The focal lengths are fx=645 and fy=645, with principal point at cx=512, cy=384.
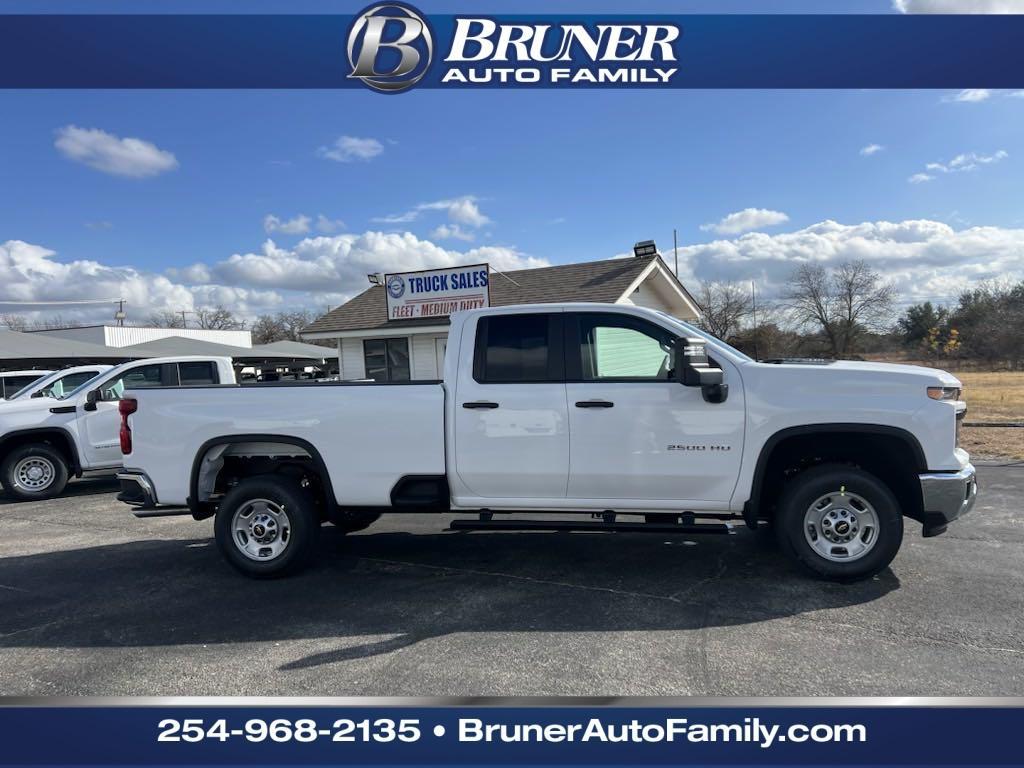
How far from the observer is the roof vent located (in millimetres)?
17344

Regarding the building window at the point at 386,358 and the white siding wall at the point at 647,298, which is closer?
the white siding wall at the point at 647,298

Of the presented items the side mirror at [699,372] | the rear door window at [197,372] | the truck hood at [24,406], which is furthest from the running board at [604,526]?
the truck hood at [24,406]

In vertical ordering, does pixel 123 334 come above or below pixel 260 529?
above

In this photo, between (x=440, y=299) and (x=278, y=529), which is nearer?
(x=278, y=529)

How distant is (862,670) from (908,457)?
5.74 ft

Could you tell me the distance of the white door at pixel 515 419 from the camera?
473 centimetres

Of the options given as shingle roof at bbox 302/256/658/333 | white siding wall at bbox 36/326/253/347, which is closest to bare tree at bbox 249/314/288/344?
white siding wall at bbox 36/326/253/347

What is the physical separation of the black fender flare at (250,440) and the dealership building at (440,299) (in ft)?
37.6

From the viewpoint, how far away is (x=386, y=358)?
18.5m

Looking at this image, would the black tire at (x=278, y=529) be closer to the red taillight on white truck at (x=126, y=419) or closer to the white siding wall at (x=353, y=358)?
the red taillight on white truck at (x=126, y=419)

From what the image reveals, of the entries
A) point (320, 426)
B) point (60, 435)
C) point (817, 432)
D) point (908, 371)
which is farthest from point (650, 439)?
point (60, 435)

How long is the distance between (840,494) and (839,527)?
24 cm

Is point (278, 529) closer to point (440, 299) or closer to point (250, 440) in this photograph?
point (250, 440)

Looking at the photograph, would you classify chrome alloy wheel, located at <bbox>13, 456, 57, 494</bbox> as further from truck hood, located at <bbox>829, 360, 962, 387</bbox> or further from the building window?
truck hood, located at <bbox>829, 360, 962, 387</bbox>
